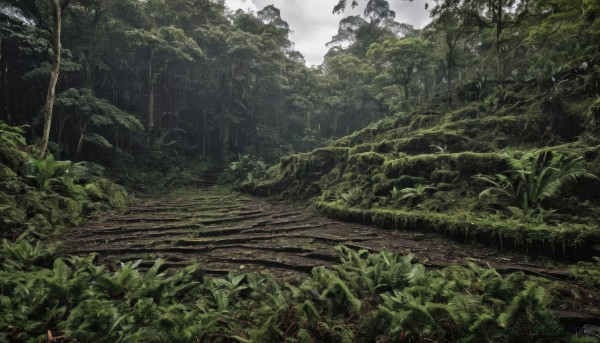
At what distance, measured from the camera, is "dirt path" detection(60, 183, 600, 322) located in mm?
4746

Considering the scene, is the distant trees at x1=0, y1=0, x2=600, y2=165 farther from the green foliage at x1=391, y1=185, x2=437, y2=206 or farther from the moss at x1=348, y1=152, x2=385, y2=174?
the green foliage at x1=391, y1=185, x2=437, y2=206

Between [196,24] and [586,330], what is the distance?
2892cm

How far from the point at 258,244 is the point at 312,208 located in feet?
14.5

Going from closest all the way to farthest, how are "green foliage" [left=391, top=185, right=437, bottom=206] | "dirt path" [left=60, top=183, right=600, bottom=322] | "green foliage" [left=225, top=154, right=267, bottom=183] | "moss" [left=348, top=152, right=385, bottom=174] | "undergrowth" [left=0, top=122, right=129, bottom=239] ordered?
"dirt path" [left=60, top=183, right=600, bottom=322]
"undergrowth" [left=0, top=122, right=129, bottom=239]
"green foliage" [left=391, top=185, right=437, bottom=206]
"moss" [left=348, top=152, right=385, bottom=174]
"green foliage" [left=225, top=154, right=267, bottom=183]

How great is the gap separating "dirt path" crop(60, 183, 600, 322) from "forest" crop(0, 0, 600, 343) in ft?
0.18

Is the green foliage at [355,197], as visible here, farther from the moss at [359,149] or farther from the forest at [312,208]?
the moss at [359,149]

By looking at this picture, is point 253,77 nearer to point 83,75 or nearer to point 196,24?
point 196,24

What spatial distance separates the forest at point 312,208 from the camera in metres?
2.87

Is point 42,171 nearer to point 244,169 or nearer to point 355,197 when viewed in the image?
point 355,197

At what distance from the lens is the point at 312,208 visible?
1045 cm

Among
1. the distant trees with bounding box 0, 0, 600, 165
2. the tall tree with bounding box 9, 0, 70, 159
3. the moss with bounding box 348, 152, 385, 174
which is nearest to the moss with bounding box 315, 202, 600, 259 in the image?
the moss with bounding box 348, 152, 385, 174

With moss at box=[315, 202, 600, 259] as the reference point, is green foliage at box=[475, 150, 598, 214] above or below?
above

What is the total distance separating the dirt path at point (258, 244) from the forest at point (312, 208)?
54 millimetres

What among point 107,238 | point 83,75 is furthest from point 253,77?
point 107,238
